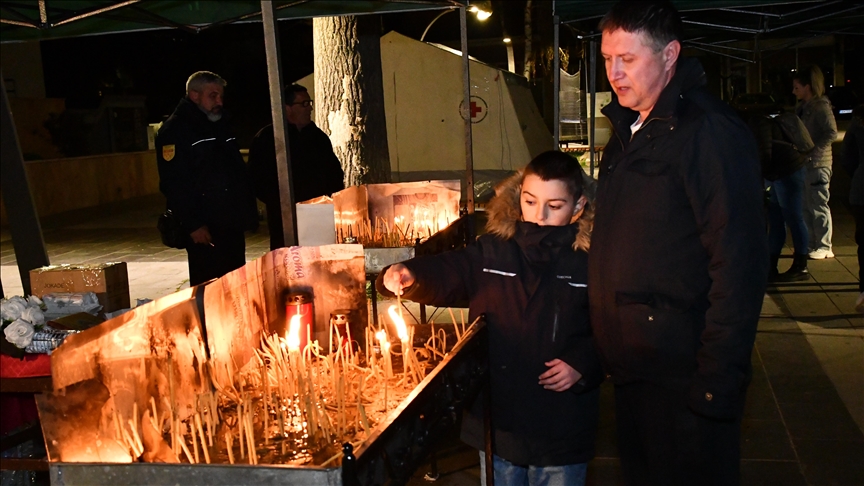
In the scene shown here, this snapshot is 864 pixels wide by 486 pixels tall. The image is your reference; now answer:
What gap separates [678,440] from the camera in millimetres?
2584

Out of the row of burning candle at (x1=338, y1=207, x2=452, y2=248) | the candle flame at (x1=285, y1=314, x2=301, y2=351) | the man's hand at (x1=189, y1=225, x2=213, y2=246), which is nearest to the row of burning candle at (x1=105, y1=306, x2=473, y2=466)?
the candle flame at (x1=285, y1=314, x2=301, y2=351)

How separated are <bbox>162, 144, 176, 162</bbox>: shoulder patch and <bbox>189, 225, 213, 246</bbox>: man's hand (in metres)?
0.53

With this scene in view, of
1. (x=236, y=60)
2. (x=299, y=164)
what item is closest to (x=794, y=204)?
(x=299, y=164)

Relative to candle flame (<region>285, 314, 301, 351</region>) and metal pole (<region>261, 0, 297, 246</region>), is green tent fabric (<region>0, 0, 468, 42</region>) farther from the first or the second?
candle flame (<region>285, 314, 301, 351</region>)

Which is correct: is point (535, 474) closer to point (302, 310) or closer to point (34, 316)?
point (302, 310)

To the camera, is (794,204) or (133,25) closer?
(133,25)

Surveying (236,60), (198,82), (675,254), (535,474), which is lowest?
(535,474)

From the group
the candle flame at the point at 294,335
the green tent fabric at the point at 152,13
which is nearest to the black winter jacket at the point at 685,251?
the candle flame at the point at 294,335

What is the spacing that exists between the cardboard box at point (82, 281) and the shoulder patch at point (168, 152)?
2.40 m

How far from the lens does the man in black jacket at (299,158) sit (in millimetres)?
6715

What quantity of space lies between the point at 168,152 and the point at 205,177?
306mm

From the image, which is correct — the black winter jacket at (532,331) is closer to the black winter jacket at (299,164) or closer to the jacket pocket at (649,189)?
the jacket pocket at (649,189)

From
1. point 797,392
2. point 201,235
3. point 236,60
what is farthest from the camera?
point 236,60

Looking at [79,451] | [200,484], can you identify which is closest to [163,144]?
[79,451]
